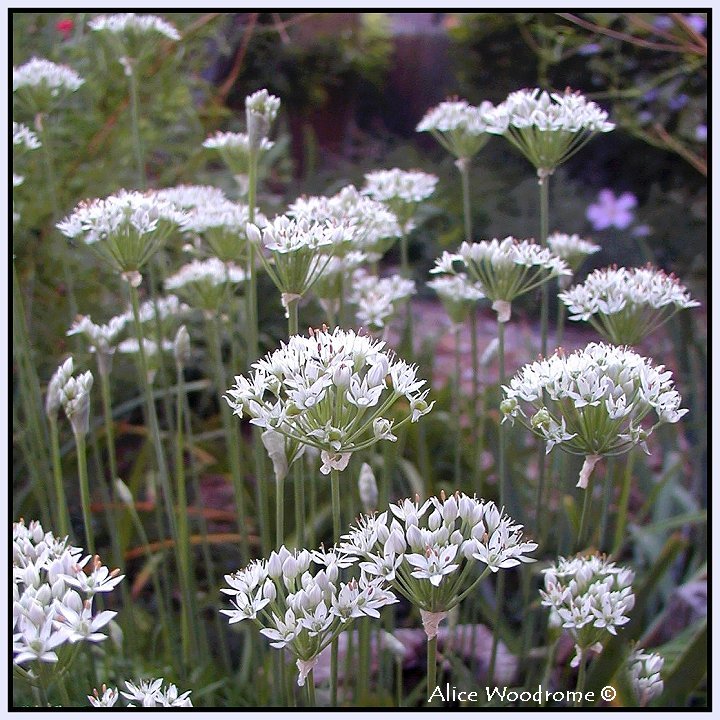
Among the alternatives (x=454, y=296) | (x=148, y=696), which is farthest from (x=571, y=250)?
(x=148, y=696)

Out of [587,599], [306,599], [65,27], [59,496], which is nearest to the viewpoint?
[306,599]

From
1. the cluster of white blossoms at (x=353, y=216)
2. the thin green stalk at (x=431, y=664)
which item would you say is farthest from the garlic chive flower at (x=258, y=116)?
the thin green stalk at (x=431, y=664)

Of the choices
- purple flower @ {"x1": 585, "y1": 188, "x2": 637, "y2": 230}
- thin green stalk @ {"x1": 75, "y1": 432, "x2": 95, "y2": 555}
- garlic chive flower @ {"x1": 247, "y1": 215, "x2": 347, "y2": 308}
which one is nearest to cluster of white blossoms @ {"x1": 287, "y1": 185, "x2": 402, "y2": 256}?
garlic chive flower @ {"x1": 247, "y1": 215, "x2": 347, "y2": 308}

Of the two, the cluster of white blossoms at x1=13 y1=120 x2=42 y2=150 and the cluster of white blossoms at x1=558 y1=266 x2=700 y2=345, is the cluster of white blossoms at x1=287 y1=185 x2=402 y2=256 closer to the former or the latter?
the cluster of white blossoms at x1=558 y1=266 x2=700 y2=345

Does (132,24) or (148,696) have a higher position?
(132,24)

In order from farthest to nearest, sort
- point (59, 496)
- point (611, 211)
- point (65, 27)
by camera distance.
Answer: point (611, 211) < point (65, 27) < point (59, 496)

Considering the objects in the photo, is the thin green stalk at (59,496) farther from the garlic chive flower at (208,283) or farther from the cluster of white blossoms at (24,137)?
the cluster of white blossoms at (24,137)

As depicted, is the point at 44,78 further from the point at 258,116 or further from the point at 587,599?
the point at 587,599
